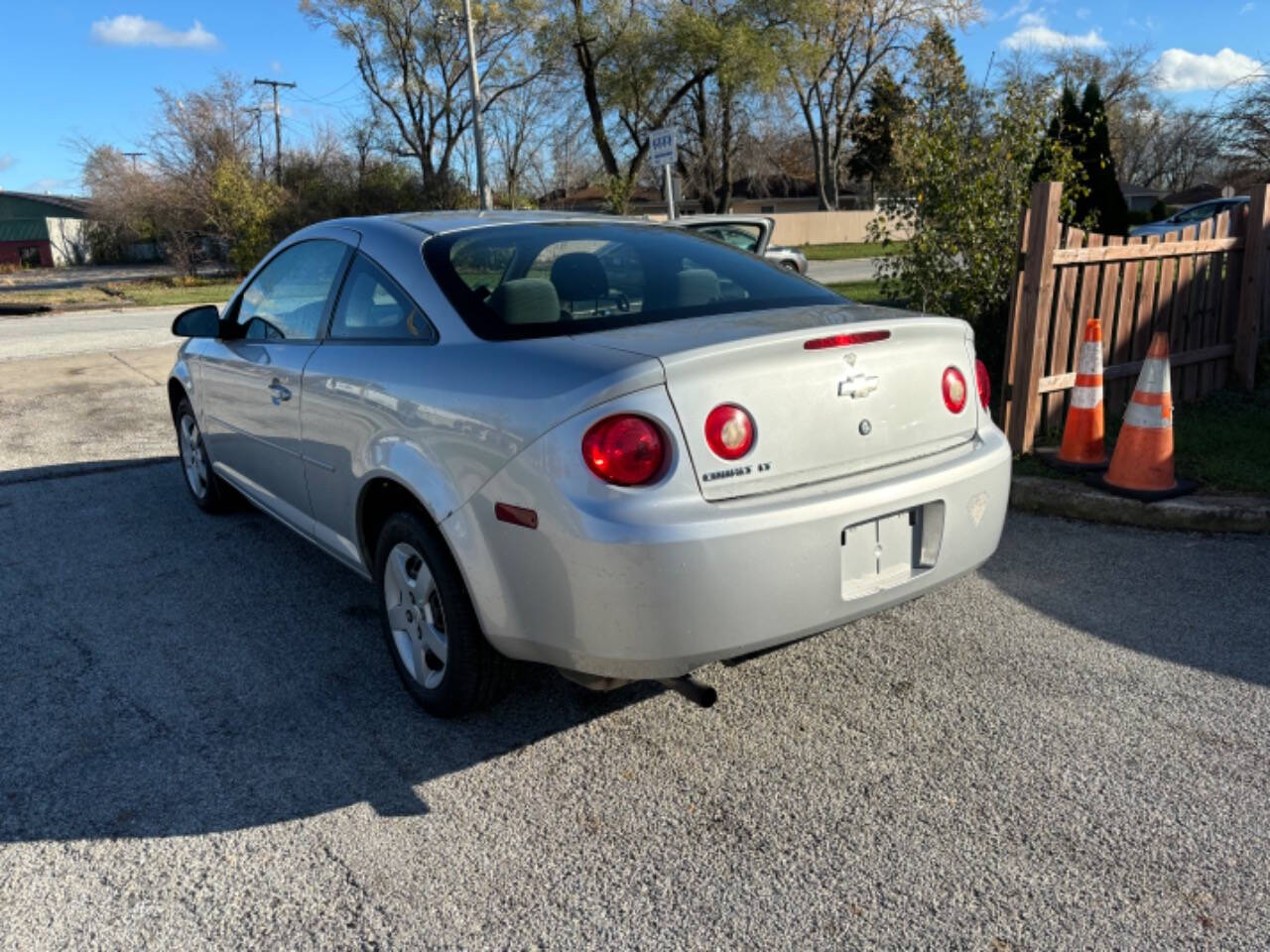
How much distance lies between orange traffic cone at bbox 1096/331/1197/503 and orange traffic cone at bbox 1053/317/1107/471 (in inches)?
14.7

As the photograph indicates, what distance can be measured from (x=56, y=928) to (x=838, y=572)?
2.12 metres

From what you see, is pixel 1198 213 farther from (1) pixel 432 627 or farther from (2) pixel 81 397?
(1) pixel 432 627

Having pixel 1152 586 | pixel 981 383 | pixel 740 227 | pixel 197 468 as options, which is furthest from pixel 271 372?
pixel 740 227

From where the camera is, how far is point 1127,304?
6383 mm

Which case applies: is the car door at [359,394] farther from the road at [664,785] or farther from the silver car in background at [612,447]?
the road at [664,785]

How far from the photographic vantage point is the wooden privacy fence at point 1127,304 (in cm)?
580

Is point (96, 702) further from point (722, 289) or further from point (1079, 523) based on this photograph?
point (1079, 523)

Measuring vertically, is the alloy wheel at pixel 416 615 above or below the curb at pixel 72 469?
above

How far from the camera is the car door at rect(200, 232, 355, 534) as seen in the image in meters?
3.93

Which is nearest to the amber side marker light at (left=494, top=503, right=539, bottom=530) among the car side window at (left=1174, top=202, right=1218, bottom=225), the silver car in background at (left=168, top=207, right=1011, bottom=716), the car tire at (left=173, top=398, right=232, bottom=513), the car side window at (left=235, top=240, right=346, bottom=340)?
the silver car in background at (left=168, top=207, right=1011, bottom=716)

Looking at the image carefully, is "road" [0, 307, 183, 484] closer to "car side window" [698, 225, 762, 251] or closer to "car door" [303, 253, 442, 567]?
"car door" [303, 253, 442, 567]

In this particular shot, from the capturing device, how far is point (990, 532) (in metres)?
3.24

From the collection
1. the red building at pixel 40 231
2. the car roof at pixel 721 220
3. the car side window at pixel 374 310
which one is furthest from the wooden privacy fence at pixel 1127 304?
the red building at pixel 40 231

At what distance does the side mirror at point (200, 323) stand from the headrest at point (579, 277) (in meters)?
2.09
